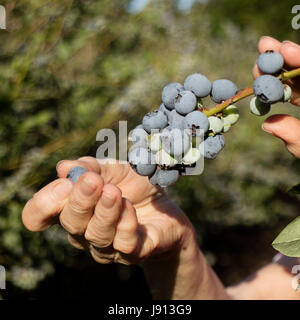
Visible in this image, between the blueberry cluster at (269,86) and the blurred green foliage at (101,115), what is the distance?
3.16 feet

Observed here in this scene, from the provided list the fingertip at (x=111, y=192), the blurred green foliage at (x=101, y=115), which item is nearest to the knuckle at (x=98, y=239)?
the fingertip at (x=111, y=192)

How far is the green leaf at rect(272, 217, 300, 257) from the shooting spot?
0.76 meters

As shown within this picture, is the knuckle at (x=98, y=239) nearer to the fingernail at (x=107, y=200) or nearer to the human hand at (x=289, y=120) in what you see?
the fingernail at (x=107, y=200)

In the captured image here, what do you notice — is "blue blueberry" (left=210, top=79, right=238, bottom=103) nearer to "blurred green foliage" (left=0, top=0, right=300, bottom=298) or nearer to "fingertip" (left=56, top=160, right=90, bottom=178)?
"fingertip" (left=56, top=160, right=90, bottom=178)

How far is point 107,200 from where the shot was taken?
78cm

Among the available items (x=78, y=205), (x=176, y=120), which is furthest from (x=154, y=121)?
(x=78, y=205)

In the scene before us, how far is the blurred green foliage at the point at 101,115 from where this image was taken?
156cm

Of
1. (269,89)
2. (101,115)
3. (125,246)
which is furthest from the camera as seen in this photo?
(101,115)

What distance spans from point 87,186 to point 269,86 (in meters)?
0.37

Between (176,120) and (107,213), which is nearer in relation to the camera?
(176,120)

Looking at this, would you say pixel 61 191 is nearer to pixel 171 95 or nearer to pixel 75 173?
pixel 75 173

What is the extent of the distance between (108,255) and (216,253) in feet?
6.63
